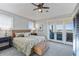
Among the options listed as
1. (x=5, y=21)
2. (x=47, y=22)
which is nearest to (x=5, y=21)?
(x=5, y=21)

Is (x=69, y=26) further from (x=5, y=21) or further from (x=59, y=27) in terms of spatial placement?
(x=5, y=21)

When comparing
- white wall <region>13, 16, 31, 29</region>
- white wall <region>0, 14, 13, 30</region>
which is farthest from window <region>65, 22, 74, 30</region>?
white wall <region>0, 14, 13, 30</region>

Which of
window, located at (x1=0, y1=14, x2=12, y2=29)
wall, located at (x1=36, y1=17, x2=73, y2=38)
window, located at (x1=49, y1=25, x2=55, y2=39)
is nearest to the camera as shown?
window, located at (x1=0, y1=14, x2=12, y2=29)

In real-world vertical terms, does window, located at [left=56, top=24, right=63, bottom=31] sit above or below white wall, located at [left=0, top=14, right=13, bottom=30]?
below

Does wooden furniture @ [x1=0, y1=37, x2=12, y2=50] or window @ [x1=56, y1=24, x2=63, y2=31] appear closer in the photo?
wooden furniture @ [x1=0, y1=37, x2=12, y2=50]

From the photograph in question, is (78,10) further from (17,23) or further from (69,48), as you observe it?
(17,23)

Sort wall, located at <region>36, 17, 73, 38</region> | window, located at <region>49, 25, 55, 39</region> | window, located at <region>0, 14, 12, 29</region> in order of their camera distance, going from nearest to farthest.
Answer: window, located at <region>0, 14, 12, 29</region>
wall, located at <region>36, 17, 73, 38</region>
window, located at <region>49, 25, 55, 39</region>

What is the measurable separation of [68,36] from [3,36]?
160 cm

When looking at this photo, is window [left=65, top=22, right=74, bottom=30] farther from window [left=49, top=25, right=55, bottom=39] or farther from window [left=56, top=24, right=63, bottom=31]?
window [left=49, top=25, right=55, bottom=39]

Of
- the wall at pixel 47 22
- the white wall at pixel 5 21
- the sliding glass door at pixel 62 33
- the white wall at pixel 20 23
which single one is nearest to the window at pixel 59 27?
the sliding glass door at pixel 62 33

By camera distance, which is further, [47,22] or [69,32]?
[47,22]

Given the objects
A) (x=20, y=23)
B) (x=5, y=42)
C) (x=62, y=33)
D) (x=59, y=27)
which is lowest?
(x=5, y=42)

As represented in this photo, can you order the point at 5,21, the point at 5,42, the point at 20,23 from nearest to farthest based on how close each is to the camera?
the point at 5,21
the point at 5,42
the point at 20,23

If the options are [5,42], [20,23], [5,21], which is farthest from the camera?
[20,23]
